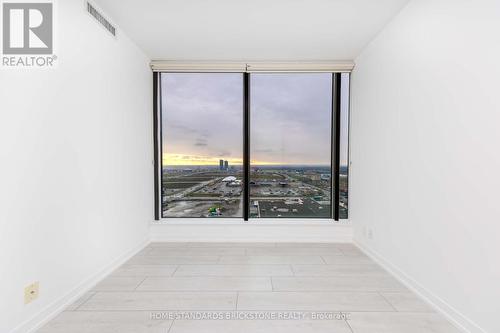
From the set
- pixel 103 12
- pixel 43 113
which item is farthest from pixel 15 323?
pixel 103 12

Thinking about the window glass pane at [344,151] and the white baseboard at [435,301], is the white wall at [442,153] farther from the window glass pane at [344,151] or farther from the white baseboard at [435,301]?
the window glass pane at [344,151]

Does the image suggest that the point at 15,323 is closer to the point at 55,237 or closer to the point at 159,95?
the point at 55,237

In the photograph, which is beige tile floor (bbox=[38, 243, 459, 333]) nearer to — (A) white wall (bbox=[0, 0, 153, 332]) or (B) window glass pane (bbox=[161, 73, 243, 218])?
(A) white wall (bbox=[0, 0, 153, 332])

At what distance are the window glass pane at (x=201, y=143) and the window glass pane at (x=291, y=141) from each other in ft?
0.91

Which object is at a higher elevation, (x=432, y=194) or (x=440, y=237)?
(x=432, y=194)

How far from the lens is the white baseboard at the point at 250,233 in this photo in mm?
3771

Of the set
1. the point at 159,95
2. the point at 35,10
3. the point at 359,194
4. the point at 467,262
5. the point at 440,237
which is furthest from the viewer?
the point at 159,95

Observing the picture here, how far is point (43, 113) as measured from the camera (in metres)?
1.84

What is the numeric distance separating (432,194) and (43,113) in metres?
2.84

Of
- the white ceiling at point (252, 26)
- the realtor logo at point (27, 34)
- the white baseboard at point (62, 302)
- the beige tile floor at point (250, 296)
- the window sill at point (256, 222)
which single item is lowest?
the beige tile floor at point (250, 296)

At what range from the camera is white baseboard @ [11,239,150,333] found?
1.73 m

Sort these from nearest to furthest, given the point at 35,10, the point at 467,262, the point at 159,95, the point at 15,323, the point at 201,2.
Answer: the point at 15,323 < the point at 467,262 < the point at 35,10 < the point at 201,2 < the point at 159,95

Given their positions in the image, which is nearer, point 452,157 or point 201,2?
point 452,157

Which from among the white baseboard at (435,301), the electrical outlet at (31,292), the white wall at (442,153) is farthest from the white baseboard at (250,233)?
the electrical outlet at (31,292)
